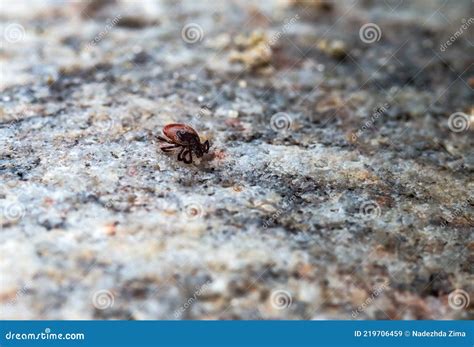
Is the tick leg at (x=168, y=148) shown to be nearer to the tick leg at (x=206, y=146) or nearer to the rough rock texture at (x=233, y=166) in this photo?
the rough rock texture at (x=233, y=166)

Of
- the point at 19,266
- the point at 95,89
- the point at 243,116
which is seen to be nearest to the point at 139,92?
the point at 95,89

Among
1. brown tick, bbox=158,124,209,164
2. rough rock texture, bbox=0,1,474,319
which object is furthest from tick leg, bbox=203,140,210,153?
rough rock texture, bbox=0,1,474,319

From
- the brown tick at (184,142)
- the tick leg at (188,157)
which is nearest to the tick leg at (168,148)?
the brown tick at (184,142)

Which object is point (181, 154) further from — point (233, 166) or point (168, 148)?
point (233, 166)

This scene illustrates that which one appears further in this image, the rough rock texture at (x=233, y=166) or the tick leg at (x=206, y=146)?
the tick leg at (x=206, y=146)

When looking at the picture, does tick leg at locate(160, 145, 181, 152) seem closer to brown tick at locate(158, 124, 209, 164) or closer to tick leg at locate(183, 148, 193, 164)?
brown tick at locate(158, 124, 209, 164)

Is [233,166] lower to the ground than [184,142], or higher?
lower

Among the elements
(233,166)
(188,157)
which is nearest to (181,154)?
(188,157)
